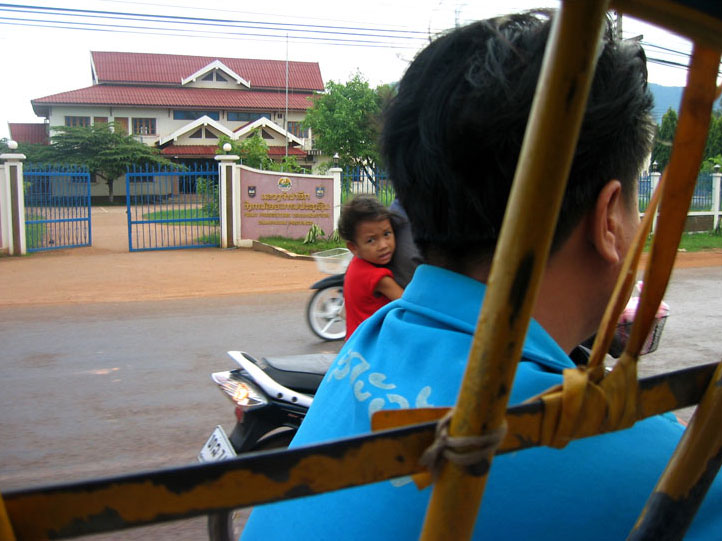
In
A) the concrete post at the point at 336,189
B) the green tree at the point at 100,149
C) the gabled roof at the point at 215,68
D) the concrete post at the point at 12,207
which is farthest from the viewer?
the gabled roof at the point at 215,68

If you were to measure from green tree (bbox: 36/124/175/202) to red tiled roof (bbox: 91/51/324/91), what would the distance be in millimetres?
6607

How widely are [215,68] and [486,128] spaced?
42.1m

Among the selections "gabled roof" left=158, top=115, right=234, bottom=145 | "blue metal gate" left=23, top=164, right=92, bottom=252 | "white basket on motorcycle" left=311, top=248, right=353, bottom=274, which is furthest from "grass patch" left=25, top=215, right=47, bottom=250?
"gabled roof" left=158, top=115, right=234, bottom=145

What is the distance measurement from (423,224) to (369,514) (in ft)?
1.28

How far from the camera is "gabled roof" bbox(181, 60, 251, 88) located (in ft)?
130

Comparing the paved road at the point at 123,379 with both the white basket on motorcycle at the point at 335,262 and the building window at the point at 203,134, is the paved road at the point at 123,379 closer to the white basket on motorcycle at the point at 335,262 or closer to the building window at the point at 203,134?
the white basket on motorcycle at the point at 335,262

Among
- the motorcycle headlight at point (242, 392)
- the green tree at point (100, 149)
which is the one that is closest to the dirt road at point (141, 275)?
the motorcycle headlight at point (242, 392)

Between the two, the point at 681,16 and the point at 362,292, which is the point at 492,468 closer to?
the point at 681,16

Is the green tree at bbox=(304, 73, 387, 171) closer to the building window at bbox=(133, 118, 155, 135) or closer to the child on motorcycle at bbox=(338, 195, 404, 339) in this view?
the building window at bbox=(133, 118, 155, 135)

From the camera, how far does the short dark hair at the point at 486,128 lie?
79 cm

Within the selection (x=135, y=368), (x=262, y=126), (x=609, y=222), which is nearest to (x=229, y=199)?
(x=135, y=368)

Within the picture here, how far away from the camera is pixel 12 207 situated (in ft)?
39.5

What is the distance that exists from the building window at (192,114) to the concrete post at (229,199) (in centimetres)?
2782

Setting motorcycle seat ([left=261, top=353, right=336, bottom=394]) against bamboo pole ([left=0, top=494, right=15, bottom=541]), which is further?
motorcycle seat ([left=261, top=353, right=336, bottom=394])
